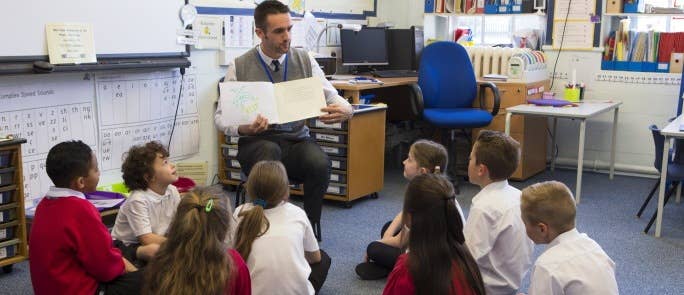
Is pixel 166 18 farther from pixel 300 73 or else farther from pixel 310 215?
pixel 310 215

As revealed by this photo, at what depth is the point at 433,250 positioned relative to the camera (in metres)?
1.79

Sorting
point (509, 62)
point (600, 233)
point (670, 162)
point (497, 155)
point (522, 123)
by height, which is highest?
point (509, 62)

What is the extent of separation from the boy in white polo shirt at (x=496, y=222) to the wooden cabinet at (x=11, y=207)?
1.99 metres

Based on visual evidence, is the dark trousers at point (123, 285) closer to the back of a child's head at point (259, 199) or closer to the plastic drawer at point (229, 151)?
the back of a child's head at point (259, 199)

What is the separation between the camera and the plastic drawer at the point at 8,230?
3.11 m

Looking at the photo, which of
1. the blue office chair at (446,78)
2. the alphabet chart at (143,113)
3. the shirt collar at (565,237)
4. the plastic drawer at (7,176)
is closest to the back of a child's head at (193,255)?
the shirt collar at (565,237)

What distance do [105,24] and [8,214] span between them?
1150 mm

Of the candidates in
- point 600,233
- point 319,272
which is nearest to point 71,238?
point 319,272

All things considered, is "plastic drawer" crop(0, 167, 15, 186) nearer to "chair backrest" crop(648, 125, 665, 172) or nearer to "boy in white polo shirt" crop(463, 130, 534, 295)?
"boy in white polo shirt" crop(463, 130, 534, 295)

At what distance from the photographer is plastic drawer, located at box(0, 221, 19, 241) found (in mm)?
3109

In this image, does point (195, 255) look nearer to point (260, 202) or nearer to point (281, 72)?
point (260, 202)

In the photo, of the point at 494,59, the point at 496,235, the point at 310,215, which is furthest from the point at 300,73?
the point at 494,59

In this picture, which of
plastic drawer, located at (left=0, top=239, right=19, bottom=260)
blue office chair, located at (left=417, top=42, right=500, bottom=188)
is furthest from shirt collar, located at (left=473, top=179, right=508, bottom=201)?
blue office chair, located at (left=417, top=42, right=500, bottom=188)

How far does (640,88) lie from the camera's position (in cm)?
535
